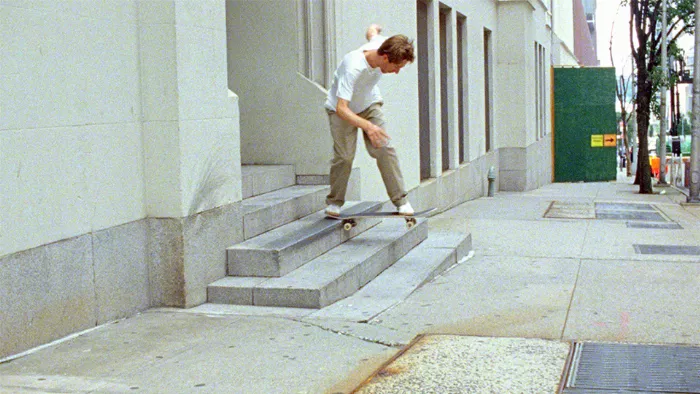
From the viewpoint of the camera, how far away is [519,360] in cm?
589

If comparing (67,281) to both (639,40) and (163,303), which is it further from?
(639,40)

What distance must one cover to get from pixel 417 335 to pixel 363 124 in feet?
7.83

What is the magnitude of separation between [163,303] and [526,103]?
20.7 metres

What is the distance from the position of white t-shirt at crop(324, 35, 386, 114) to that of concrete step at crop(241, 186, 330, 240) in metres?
0.92

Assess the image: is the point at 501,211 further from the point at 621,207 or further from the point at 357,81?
the point at 357,81

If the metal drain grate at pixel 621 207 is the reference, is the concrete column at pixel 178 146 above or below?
above

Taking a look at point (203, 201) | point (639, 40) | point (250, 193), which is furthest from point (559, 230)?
point (639, 40)

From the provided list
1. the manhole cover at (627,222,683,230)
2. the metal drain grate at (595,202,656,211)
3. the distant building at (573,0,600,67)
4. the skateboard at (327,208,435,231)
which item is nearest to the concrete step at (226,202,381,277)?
the skateboard at (327,208,435,231)

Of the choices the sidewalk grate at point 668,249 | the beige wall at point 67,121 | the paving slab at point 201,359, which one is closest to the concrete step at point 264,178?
the beige wall at point 67,121

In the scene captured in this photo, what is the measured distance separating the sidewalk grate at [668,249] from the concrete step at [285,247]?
3316 millimetres

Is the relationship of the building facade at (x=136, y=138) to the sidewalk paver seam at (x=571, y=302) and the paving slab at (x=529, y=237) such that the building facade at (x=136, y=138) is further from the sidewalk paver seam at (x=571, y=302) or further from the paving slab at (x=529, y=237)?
A: the sidewalk paver seam at (x=571, y=302)

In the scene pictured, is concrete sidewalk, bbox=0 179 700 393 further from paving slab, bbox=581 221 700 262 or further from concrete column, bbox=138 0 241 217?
concrete column, bbox=138 0 241 217

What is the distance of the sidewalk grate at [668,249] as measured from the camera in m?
10.6

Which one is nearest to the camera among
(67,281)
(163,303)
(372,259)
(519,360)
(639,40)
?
(519,360)
